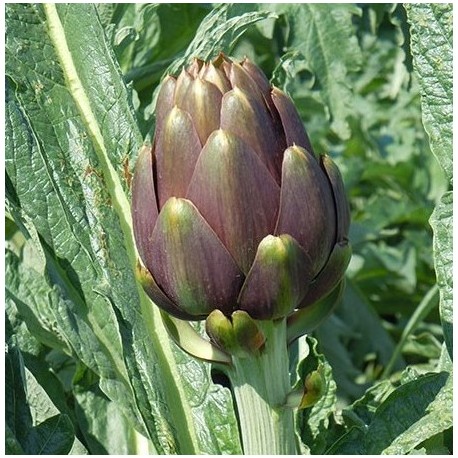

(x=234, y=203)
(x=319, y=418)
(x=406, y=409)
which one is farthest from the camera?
(x=319, y=418)

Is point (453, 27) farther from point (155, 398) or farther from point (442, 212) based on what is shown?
point (155, 398)

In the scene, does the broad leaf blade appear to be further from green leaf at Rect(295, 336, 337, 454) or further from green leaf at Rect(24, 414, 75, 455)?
green leaf at Rect(24, 414, 75, 455)

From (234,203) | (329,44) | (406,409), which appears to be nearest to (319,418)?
(406,409)

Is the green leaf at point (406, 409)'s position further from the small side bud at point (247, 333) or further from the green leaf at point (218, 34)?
the green leaf at point (218, 34)

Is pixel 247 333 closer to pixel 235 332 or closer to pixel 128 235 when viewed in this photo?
pixel 235 332

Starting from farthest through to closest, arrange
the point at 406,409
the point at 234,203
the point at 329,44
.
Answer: the point at 329,44 < the point at 406,409 < the point at 234,203

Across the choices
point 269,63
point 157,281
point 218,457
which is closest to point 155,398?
point 218,457

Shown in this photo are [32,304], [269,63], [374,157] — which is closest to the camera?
[32,304]
